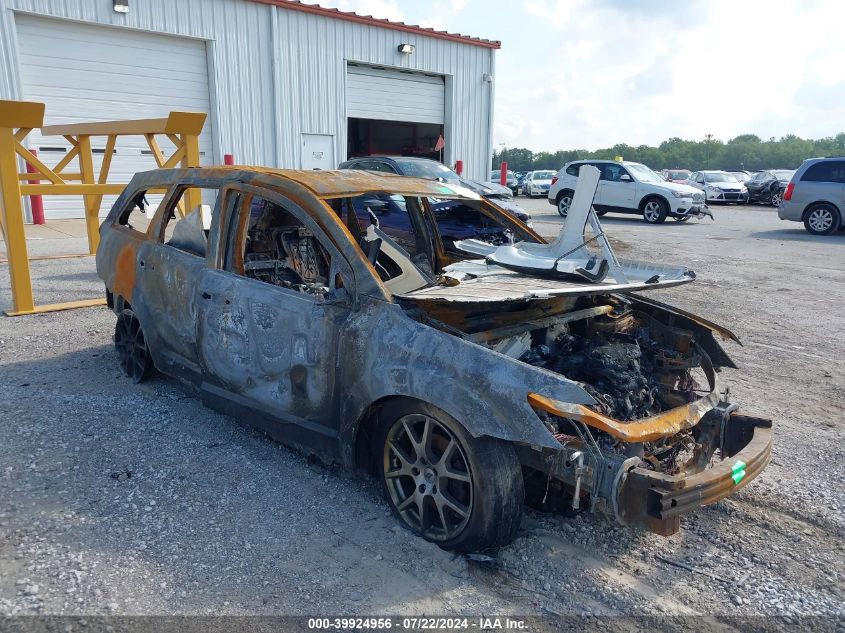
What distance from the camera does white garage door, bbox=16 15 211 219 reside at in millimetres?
14453

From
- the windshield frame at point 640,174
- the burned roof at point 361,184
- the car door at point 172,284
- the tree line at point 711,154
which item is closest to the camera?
the burned roof at point 361,184

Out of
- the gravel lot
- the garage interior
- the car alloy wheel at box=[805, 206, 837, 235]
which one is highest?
the garage interior

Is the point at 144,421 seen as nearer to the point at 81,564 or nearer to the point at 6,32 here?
the point at 81,564

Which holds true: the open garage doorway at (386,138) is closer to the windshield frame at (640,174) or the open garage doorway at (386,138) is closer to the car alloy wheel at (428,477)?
the windshield frame at (640,174)

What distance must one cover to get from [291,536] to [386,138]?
88.6 feet

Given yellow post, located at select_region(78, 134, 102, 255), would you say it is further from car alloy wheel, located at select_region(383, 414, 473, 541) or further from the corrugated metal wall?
car alloy wheel, located at select_region(383, 414, 473, 541)

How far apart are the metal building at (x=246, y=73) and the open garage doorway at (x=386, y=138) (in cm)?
503

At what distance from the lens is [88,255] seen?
1107cm

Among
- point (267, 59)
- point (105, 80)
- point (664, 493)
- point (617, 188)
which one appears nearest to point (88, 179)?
point (105, 80)

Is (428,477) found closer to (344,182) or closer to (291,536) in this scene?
(291,536)

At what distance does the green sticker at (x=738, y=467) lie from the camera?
118 inches

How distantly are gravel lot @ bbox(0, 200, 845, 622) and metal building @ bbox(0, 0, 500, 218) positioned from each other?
12144 mm

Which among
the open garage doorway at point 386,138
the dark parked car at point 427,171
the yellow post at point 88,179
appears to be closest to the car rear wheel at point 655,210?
the dark parked car at point 427,171

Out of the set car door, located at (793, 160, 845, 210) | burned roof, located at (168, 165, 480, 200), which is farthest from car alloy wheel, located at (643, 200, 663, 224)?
burned roof, located at (168, 165, 480, 200)
